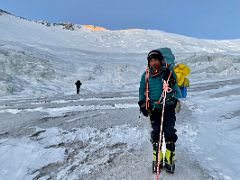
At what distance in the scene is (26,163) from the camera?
7234 mm

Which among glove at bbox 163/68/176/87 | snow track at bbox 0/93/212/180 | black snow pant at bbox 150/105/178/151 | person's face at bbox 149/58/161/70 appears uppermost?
person's face at bbox 149/58/161/70

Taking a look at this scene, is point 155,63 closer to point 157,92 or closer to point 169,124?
point 157,92

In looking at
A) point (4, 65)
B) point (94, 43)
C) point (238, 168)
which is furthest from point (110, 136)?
point (94, 43)

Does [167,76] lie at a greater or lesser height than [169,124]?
greater

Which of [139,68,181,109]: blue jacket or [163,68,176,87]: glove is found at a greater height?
[163,68,176,87]: glove

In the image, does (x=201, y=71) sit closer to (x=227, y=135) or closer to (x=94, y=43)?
(x=94, y=43)

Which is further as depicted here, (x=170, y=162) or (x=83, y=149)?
(x=83, y=149)

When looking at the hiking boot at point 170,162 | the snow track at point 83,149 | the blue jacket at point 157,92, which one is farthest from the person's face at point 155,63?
the snow track at point 83,149

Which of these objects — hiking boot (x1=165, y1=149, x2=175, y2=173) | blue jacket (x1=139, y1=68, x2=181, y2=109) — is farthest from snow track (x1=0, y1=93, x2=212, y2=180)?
blue jacket (x1=139, y1=68, x2=181, y2=109)

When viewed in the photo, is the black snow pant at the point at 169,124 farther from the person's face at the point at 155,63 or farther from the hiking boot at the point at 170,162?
the person's face at the point at 155,63

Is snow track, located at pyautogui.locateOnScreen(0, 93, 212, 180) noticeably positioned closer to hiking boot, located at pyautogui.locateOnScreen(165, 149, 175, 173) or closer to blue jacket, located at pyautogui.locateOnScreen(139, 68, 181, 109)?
hiking boot, located at pyautogui.locateOnScreen(165, 149, 175, 173)

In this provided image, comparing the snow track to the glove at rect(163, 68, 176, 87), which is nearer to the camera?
the glove at rect(163, 68, 176, 87)

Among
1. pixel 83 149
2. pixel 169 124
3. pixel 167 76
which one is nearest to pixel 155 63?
pixel 167 76

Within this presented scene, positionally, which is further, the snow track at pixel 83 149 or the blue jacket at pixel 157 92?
the snow track at pixel 83 149
